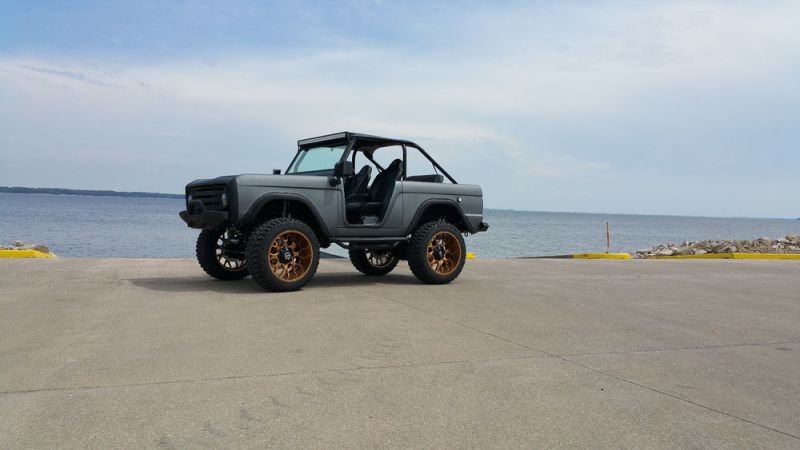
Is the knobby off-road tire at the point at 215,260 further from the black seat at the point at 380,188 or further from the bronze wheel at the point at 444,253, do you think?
the bronze wheel at the point at 444,253

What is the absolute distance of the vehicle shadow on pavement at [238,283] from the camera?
7.84 meters

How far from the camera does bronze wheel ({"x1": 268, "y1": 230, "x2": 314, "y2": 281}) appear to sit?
303 inches

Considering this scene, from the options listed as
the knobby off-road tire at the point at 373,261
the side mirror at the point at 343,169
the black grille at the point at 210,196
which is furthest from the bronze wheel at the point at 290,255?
the knobby off-road tire at the point at 373,261

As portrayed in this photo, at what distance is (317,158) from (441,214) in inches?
80.2

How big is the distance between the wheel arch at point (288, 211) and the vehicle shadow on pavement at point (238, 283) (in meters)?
0.77

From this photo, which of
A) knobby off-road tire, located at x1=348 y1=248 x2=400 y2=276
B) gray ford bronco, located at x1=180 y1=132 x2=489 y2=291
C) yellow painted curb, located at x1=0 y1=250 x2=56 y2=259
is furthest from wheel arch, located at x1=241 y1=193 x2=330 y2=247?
yellow painted curb, located at x1=0 y1=250 x2=56 y2=259

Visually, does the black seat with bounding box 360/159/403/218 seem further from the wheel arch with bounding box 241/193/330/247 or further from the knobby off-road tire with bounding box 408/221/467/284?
the wheel arch with bounding box 241/193/330/247

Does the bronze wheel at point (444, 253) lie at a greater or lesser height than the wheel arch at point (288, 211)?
lesser

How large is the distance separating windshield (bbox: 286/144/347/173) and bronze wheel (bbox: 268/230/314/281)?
1.50 metres

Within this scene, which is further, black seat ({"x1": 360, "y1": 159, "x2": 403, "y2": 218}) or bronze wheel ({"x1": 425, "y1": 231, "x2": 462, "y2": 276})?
black seat ({"x1": 360, "y1": 159, "x2": 403, "y2": 218})

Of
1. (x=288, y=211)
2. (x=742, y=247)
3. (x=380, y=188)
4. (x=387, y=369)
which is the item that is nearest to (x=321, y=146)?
(x=380, y=188)

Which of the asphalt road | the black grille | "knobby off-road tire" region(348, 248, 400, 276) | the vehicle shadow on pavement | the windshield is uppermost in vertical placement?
the windshield

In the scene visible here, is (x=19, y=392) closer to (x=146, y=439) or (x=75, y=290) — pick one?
(x=146, y=439)

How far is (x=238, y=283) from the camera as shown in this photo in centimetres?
863
